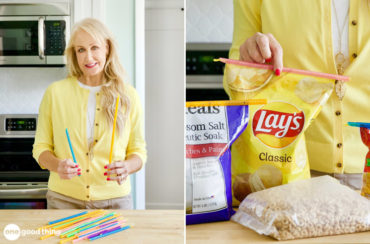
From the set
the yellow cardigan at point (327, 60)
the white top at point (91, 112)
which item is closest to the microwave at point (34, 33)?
the white top at point (91, 112)

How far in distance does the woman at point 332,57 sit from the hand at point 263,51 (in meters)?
0.06

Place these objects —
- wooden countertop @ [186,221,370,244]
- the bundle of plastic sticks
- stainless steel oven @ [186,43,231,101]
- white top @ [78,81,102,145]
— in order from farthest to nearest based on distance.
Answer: white top @ [78,81,102,145] → stainless steel oven @ [186,43,231,101] → the bundle of plastic sticks → wooden countertop @ [186,221,370,244]

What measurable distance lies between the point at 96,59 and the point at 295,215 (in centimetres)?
60

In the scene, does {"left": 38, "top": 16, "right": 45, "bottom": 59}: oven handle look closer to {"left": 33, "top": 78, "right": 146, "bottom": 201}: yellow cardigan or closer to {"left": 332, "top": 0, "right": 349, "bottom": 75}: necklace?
{"left": 33, "top": 78, "right": 146, "bottom": 201}: yellow cardigan

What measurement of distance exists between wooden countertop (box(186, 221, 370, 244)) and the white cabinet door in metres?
0.47

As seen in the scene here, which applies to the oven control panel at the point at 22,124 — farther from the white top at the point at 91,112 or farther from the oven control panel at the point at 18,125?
the white top at the point at 91,112

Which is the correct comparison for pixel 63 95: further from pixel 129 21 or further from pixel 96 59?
pixel 129 21

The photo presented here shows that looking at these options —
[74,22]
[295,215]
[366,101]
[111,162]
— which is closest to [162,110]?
[111,162]

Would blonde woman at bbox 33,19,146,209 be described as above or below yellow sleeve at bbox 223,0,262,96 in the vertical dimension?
below

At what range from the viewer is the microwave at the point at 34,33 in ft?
2.68

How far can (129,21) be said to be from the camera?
83cm

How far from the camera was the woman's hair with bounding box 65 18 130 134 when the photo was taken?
30.6 inches

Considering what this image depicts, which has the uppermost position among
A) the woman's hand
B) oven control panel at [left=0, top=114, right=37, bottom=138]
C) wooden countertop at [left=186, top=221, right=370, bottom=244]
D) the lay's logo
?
the lay's logo
